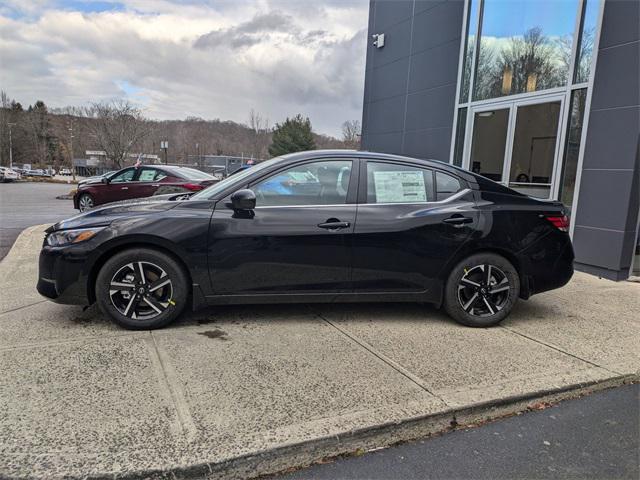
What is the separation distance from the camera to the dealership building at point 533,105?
241 inches

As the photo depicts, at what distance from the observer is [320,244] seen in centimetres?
393

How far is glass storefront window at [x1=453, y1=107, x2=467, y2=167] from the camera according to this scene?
8.93 meters

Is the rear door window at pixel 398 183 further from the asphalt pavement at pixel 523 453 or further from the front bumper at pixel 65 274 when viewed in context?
the front bumper at pixel 65 274

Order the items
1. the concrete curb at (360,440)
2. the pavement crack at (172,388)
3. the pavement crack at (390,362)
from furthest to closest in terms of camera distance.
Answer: the pavement crack at (390,362) < the pavement crack at (172,388) < the concrete curb at (360,440)

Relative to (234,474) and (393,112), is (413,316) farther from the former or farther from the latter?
(393,112)

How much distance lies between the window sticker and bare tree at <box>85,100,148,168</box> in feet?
136

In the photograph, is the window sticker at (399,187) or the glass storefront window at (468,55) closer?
the window sticker at (399,187)

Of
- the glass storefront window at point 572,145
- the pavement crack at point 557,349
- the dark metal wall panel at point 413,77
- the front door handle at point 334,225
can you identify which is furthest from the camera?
the dark metal wall panel at point 413,77

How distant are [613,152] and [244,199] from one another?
5248mm

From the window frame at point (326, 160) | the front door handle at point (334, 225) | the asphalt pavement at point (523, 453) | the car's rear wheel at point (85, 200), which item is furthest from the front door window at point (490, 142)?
the car's rear wheel at point (85, 200)

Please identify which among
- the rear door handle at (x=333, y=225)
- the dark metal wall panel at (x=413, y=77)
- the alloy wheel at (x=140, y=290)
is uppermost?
the dark metal wall panel at (x=413, y=77)

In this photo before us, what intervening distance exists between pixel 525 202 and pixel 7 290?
556cm

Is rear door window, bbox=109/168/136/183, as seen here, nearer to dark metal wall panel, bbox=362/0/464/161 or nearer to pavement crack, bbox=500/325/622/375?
dark metal wall panel, bbox=362/0/464/161

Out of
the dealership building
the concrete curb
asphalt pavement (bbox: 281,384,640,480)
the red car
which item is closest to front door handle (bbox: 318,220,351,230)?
the concrete curb
